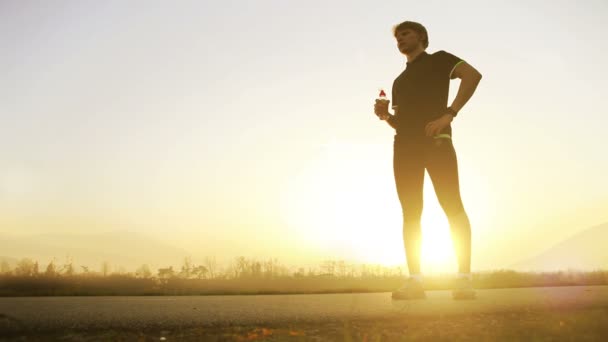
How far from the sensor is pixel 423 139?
17.8 feet

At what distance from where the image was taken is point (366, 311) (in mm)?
4660

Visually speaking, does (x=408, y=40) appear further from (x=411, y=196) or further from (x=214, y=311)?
(x=214, y=311)

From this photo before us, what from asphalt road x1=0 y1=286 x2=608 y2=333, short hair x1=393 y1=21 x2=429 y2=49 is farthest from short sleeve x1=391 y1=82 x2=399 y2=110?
asphalt road x1=0 y1=286 x2=608 y2=333

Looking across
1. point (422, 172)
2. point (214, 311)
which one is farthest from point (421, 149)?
point (214, 311)

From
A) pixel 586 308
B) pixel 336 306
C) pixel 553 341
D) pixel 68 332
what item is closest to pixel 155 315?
pixel 68 332

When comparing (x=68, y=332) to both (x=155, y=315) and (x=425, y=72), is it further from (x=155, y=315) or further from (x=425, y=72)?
(x=425, y=72)

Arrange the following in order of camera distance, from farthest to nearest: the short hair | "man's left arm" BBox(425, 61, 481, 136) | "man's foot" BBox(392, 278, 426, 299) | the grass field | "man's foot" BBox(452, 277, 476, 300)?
the short hair, "man's foot" BBox(392, 278, 426, 299), "man's foot" BBox(452, 277, 476, 300), "man's left arm" BBox(425, 61, 481, 136), the grass field

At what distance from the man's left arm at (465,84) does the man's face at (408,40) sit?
24.9 inches

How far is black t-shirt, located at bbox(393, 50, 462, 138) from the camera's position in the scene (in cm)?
545

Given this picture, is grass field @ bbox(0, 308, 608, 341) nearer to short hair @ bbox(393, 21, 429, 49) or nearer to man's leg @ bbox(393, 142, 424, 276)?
man's leg @ bbox(393, 142, 424, 276)

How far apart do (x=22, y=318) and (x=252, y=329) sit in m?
1.84

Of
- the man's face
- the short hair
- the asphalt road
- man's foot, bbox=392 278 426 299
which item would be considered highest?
the short hair

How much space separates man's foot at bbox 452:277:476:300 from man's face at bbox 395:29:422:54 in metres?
2.63

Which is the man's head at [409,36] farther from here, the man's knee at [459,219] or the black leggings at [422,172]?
the man's knee at [459,219]
